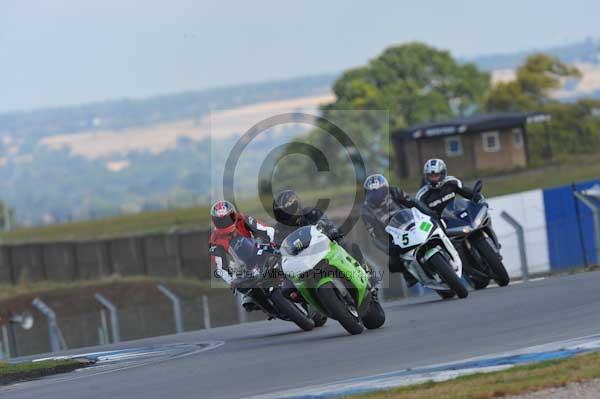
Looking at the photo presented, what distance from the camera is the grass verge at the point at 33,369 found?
13.4 metres

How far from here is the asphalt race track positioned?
Answer: 10.8m

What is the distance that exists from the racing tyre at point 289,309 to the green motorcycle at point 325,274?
1.44 m

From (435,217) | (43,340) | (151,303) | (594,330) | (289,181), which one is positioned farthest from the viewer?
(289,181)

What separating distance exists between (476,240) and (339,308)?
5400 mm

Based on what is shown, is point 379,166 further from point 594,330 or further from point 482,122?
point 594,330

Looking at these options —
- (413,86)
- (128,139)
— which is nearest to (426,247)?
(413,86)

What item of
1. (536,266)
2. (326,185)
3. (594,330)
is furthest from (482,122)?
(594,330)

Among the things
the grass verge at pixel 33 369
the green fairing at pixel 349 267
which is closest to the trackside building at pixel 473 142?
the grass verge at pixel 33 369

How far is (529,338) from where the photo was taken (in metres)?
11.3

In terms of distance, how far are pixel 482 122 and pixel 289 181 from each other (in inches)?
454

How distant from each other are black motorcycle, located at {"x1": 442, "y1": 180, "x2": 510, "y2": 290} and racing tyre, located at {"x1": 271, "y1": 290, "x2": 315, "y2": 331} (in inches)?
131

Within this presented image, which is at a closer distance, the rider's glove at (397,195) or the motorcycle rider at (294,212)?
the motorcycle rider at (294,212)

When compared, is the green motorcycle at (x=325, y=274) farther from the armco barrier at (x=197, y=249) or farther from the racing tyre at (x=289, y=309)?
the armco barrier at (x=197, y=249)

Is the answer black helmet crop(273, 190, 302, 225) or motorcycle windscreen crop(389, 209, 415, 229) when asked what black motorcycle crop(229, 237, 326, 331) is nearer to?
black helmet crop(273, 190, 302, 225)
